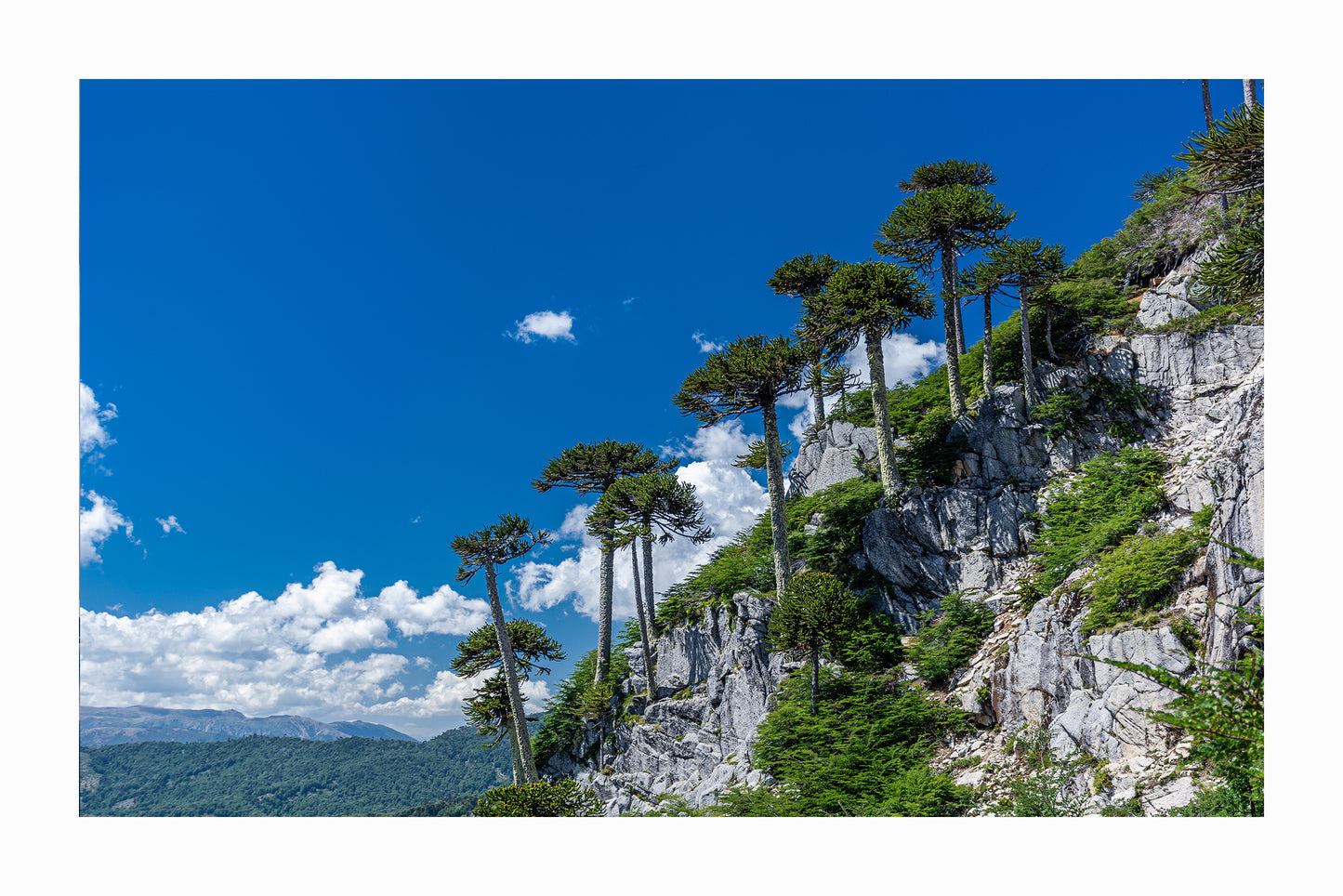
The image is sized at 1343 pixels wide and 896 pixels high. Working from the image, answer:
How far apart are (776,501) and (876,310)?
5455 millimetres

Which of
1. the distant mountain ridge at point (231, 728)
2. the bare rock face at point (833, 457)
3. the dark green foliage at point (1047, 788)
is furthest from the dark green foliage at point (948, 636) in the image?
the distant mountain ridge at point (231, 728)

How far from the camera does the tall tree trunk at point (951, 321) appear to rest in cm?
1584

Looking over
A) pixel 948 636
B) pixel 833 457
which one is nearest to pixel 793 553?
pixel 833 457

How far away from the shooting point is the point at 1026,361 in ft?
51.5

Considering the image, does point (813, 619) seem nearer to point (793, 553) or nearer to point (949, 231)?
point (793, 553)

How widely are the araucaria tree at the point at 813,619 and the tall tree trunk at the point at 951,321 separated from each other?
663 cm

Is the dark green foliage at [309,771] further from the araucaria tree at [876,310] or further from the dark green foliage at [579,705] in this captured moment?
the araucaria tree at [876,310]

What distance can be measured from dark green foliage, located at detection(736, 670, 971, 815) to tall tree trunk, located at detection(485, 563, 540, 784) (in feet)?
22.5

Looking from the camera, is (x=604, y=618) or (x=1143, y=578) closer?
(x=1143, y=578)

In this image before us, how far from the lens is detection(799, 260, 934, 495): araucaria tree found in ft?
50.2

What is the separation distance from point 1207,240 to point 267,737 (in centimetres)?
5406
